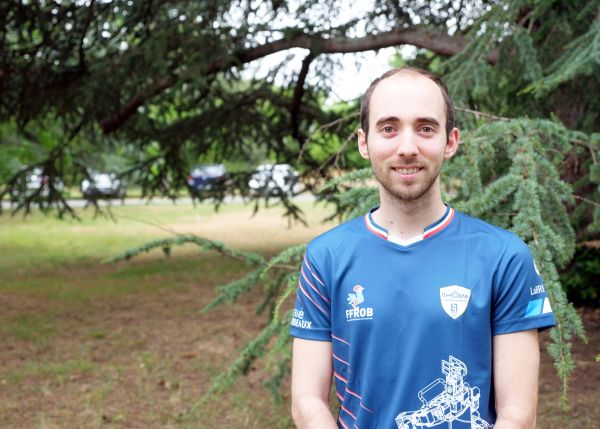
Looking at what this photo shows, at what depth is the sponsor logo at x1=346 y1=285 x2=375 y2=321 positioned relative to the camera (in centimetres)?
185

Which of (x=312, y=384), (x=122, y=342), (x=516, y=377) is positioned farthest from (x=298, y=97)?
(x=516, y=377)

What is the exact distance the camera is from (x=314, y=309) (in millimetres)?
1959

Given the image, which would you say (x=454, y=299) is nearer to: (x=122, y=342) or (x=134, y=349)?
(x=134, y=349)

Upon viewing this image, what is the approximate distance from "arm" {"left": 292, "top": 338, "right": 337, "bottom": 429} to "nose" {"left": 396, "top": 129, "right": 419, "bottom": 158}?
0.50 m

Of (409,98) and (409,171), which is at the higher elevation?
(409,98)

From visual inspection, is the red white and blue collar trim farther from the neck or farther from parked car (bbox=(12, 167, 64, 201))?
parked car (bbox=(12, 167, 64, 201))

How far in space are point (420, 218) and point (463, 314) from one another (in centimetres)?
25

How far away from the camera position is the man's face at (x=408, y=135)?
187cm

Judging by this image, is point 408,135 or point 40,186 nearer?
point 408,135

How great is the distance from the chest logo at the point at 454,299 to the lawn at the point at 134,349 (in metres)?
2.26

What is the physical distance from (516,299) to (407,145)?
0.43 m

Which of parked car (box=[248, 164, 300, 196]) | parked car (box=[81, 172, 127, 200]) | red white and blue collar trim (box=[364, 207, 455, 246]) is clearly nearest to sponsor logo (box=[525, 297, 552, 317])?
red white and blue collar trim (box=[364, 207, 455, 246])

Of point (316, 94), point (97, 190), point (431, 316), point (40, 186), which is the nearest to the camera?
point (431, 316)

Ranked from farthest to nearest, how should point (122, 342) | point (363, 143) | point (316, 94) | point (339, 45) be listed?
point (316, 94) → point (122, 342) → point (339, 45) → point (363, 143)
